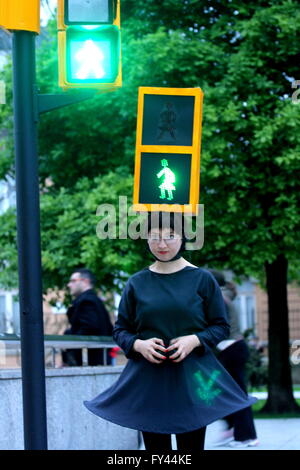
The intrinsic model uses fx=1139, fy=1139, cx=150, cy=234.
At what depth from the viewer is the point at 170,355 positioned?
5.88m

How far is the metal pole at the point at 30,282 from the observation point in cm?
596

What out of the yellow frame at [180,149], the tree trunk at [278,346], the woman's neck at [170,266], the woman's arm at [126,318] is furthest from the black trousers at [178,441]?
the tree trunk at [278,346]

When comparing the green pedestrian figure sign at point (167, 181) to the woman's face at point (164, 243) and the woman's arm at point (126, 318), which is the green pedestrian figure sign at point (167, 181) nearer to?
the woman's face at point (164, 243)

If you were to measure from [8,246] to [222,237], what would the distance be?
3953mm

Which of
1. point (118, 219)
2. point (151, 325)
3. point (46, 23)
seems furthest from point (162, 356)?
point (46, 23)

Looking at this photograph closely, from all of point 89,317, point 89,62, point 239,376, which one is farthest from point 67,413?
point 89,62

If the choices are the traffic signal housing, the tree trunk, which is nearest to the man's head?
the traffic signal housing

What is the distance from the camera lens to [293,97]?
58.1 ft

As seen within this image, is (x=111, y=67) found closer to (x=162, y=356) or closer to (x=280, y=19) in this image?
(x=162, y=356)

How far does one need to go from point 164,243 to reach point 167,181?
34 centimetres

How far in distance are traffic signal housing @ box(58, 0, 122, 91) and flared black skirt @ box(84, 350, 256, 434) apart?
1.59 metres

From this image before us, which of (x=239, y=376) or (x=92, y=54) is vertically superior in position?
(x=92, y=54)

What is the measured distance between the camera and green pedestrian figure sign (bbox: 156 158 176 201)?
6.11m

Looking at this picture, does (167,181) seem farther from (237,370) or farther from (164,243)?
(237,370)
